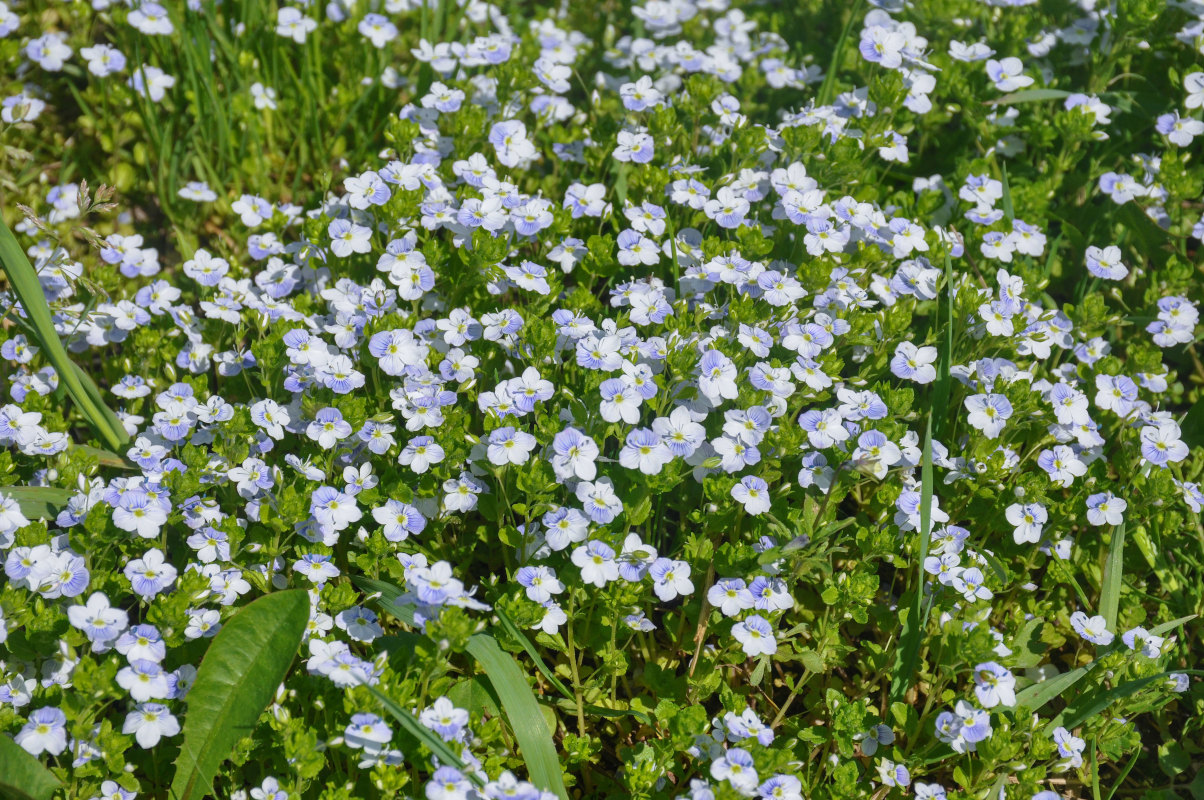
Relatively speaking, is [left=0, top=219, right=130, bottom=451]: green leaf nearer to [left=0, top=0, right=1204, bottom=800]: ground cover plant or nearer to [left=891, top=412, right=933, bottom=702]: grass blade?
[left=0, top=0, right=1204, bottom=800]: ground cover plant

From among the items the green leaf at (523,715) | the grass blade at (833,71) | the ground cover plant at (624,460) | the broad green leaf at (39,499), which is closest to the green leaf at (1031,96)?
the ground cover plant at (624,460)

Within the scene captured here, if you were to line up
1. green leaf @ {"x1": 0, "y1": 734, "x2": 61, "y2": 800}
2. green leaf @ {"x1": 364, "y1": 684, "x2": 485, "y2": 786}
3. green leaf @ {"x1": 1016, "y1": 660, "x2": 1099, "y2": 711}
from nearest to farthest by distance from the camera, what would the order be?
1. green leaf @ {"x1": 364, "y1": 684, "x2": 485, "y2": 786}
2. green leaf @ {"x1": 0, "y1": 734, "x2": 61, "y2": 800}
3. green leaf @ {"x1": 1016, "y1": 660, "x2": 1099, "y2": 711}

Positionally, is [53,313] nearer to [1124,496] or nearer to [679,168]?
[679,168]

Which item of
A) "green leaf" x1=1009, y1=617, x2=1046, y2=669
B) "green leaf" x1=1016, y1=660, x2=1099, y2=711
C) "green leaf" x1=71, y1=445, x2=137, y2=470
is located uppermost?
"green leaf" x1=71, y1=445, x2=137, y2=470

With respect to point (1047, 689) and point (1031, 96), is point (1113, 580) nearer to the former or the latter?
point (1047, 689)

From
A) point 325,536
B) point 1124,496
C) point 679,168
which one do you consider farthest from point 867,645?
point 679,168

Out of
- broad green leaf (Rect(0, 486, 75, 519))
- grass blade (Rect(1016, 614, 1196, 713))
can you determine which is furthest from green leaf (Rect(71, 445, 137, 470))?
grass blade (Rect(1016, 614, 1196, 713))
